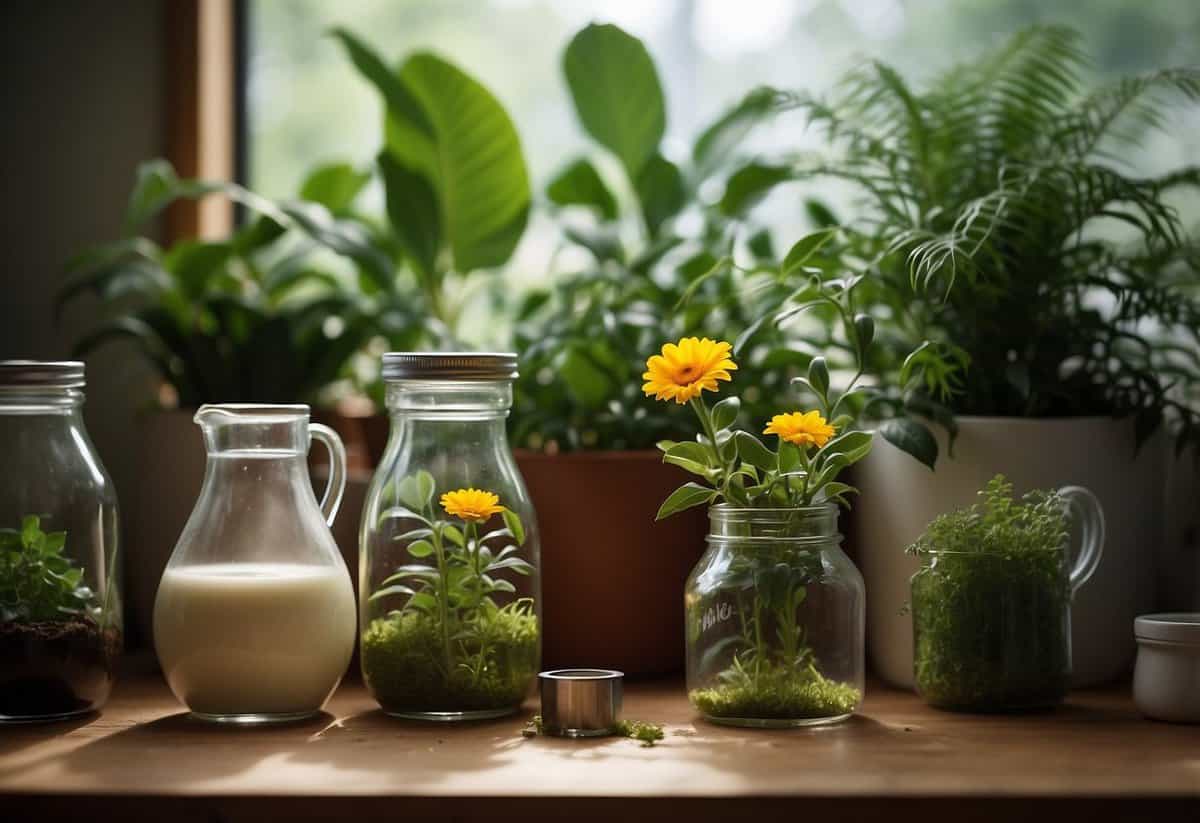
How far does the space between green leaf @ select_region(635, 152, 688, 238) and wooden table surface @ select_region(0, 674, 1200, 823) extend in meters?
0.59

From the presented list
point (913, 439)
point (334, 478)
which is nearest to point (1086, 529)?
point (913, 439)

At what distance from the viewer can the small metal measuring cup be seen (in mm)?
928

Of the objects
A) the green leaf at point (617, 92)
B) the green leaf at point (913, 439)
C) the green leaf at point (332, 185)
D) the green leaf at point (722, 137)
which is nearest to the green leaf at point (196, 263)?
the green leaf at point (332, 185)

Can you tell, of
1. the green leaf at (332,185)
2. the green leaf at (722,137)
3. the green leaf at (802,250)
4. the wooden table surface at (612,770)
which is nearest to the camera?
the wooden table surface at (612,770)

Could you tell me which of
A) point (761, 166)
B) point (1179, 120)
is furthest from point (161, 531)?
point (1179, 120)

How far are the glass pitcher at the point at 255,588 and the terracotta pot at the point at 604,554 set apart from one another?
22cm

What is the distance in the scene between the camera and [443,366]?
97cm

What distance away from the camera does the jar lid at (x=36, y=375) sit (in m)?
0.98

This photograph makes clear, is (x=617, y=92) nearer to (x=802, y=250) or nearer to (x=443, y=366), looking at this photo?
(x=802, y=250)

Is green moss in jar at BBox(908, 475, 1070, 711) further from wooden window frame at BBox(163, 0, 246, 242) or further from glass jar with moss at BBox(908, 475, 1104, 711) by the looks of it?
wooden window frame at BBox(163, 0, 246, 242)

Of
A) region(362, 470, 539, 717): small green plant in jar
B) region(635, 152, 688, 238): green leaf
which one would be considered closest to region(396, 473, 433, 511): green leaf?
region(362, 470, 539, 717): small green plant in jar

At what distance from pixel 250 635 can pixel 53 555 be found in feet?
0.60

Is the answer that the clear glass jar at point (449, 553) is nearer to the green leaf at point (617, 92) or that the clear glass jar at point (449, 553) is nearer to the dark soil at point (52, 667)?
the dark soil at point (52, 667)

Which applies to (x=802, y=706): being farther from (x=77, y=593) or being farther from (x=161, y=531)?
(x=161, y=531)
